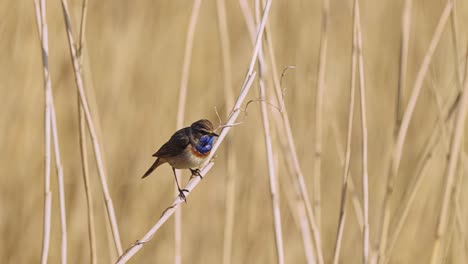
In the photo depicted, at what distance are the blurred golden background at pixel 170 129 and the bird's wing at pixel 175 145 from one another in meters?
0.60

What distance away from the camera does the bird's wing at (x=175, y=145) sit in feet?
8.54

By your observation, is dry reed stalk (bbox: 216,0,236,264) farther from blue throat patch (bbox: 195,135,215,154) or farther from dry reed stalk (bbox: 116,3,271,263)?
dry reed stalk (bbox: 116,3,271,263)

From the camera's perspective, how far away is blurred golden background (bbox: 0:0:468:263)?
341 cm

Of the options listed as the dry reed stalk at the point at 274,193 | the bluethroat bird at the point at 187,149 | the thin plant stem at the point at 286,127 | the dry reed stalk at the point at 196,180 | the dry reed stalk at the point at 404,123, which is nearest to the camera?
the dry reed stalk at the point at 196,180

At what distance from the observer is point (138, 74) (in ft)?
11.9

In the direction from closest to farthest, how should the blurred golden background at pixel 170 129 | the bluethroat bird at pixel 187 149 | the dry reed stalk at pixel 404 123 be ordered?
the dry reed stalk at pixel 404 123 → the bluethroat bird at pixel 187 149 → the blurred golden background at pixel 170 129

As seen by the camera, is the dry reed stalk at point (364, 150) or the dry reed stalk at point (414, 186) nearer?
the dry reed stalk at point (364, 150)

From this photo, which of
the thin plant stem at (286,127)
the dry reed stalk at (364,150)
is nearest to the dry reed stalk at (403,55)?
the dry reed stalk at (364,150)

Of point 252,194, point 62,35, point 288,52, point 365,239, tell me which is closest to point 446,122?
point 365,239

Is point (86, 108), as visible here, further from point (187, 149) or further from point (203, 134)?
point (187, 149)

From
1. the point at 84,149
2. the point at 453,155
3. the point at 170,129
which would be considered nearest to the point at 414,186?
the point at 453,155

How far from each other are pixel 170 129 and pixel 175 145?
3.44ft

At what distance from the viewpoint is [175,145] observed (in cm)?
264

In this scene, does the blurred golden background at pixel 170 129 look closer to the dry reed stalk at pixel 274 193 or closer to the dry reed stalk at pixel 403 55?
the dry reed stalk at pixel 403 55
